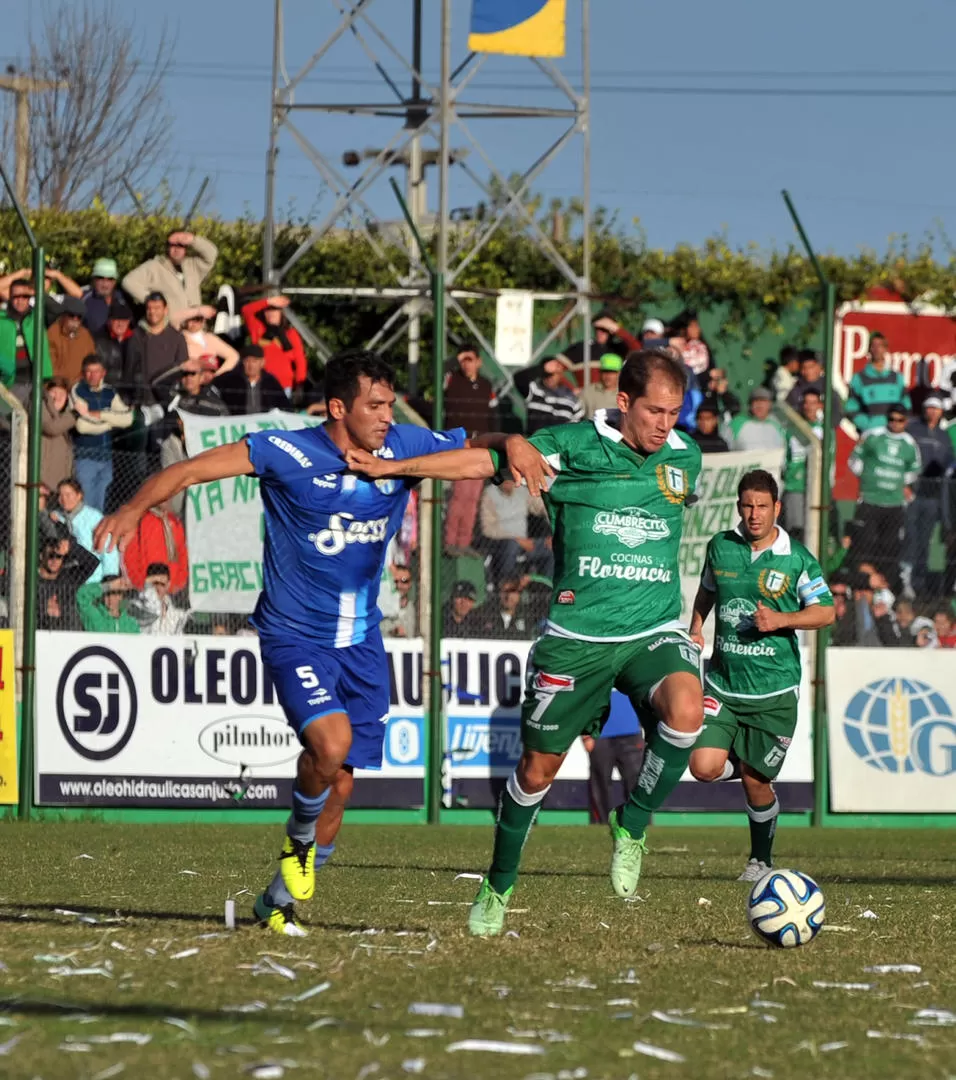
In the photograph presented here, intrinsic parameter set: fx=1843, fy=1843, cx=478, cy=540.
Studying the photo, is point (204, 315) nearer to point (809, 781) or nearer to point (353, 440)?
point (809, 781)

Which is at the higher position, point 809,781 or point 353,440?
point 353,440

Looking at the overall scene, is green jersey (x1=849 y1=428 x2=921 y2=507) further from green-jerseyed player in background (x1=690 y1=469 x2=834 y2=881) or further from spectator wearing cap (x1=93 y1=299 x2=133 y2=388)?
spectator wearing cap (x1=93 y1=299 x2=133 y2=388)

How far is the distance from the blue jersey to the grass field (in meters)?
1.28

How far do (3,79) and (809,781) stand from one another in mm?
25659

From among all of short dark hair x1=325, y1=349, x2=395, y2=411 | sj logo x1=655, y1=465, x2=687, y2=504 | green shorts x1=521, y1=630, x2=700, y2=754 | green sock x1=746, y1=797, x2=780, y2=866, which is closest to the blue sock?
green shorts x1=521, y1=630, x2=700, y2=754

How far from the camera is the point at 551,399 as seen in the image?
19.4 metres

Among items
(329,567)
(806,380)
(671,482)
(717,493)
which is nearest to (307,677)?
(329,567)

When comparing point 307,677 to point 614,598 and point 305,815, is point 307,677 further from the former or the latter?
point 614,598

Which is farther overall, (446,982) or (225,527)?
(225,527)

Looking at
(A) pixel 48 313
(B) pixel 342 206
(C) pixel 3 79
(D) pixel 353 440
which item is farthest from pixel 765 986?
(C) pixel 3 79

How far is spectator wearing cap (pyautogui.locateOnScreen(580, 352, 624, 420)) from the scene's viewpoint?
19250mm

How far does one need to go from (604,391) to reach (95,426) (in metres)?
5.74

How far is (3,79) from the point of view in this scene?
1438 inches

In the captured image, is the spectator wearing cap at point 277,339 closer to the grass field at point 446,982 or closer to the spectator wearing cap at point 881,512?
the spectator wearing cap at point 881,512
